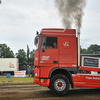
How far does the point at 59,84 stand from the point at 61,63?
1.07m

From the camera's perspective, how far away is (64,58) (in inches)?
297

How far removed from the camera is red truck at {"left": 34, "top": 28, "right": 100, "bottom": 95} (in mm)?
7391

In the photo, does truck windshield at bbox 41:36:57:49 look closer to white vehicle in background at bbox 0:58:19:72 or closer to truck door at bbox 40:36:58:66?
truck door at bbox 40:36:58:66

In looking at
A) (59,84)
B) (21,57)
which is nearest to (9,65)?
(59,84)

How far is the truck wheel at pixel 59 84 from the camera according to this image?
289 inches

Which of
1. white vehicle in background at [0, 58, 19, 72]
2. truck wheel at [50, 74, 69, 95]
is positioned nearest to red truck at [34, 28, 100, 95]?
truck wheel at [50, 74, 69, 95]

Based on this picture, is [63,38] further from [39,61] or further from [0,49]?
[0,49]

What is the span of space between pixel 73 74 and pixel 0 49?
10021cm

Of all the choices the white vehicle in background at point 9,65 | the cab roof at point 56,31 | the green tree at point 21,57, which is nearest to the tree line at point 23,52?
the green tree at point 21,57

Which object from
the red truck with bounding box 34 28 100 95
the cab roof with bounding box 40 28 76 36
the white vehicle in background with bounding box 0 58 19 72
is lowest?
the white vehicle in background with bounding box 0 58 19 72

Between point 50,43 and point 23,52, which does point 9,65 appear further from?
point 23,52

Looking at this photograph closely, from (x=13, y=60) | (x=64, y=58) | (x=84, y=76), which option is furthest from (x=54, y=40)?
(x=13, y=60)

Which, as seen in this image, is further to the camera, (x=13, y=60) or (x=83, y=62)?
(x=13, y=60)

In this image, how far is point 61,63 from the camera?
24.6ft
